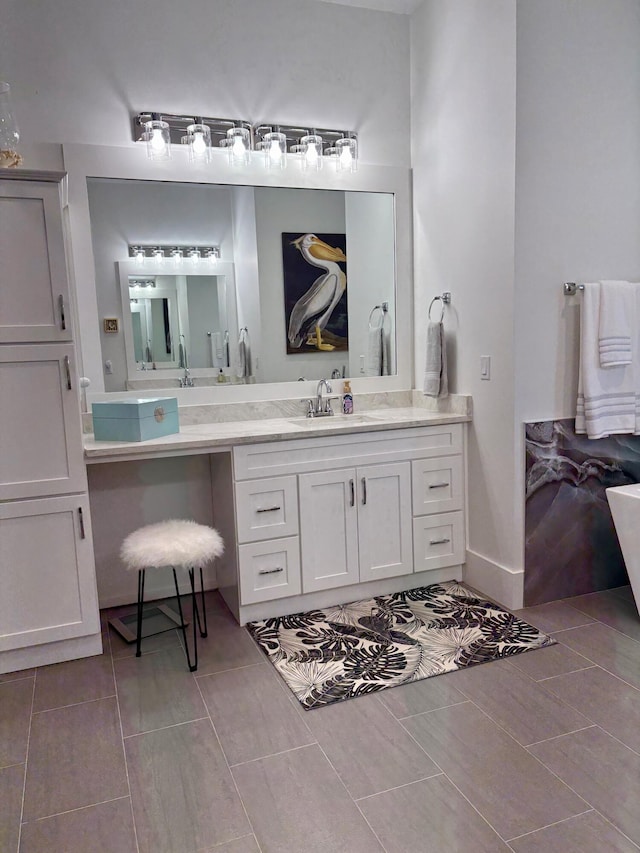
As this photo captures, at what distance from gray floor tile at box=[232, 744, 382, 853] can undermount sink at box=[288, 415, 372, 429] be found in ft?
4.81

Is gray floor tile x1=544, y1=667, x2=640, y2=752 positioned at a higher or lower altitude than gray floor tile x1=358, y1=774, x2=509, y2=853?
higher

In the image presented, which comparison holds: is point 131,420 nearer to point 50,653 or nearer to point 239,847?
point 50,653

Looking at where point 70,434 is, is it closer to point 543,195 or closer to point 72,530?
point 72,530

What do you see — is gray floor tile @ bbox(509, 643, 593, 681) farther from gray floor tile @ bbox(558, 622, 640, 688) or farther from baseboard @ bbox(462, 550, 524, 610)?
baseboard @ bbox(462, 550, 524, 610)

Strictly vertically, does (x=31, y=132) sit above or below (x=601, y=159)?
above

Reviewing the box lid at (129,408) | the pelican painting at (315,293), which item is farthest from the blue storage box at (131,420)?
the pelican painting at (315,293)

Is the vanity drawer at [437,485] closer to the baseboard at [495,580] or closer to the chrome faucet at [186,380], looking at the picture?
the baseboard at [495,580]

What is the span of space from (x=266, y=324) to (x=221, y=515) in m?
1.01

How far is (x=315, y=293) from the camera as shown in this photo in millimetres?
3535

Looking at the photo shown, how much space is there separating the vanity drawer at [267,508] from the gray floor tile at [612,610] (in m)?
1.38

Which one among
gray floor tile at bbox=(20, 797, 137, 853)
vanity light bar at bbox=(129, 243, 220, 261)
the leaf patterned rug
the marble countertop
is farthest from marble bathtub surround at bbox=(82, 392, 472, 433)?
gray floor tile at bbox=(20, 797, 137, 853)

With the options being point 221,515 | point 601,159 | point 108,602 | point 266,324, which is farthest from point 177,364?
point 601,159

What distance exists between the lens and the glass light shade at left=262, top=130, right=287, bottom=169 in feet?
10.8

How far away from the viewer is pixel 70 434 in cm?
257
